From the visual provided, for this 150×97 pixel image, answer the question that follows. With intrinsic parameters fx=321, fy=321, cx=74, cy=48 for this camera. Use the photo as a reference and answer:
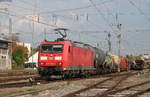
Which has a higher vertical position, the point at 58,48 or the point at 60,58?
the point at 58,48

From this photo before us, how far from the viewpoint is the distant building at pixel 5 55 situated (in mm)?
61812

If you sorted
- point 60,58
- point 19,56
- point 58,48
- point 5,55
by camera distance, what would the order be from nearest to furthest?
1. point 60,58
2. point 58,48
3. point 5,55
4. point 19,56

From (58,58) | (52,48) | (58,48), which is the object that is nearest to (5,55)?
(52,48)

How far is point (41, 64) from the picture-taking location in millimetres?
25156

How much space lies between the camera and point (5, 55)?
63.5m

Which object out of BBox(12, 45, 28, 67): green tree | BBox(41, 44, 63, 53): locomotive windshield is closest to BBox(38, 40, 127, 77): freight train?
BBox(41, 44, 63, 53): locomotive windshield

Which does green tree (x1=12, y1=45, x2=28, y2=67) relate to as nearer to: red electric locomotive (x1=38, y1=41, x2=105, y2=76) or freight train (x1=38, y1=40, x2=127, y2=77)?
freight train (x1=38, y1=40, x2=127, y2=77)

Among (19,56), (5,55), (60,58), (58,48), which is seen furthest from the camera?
(19,56)

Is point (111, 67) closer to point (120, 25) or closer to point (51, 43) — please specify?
point (120, 25)

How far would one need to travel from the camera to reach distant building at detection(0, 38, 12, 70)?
2434 inches

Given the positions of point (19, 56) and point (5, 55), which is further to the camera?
point (19, 56)

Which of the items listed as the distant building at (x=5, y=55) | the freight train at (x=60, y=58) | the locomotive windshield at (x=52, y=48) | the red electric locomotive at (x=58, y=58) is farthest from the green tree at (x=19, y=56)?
the locomotive windshield at (x=52, y=48)

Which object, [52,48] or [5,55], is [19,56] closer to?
[5,55]

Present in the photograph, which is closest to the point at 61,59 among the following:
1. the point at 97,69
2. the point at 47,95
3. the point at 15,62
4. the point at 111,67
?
the point at 47,95
